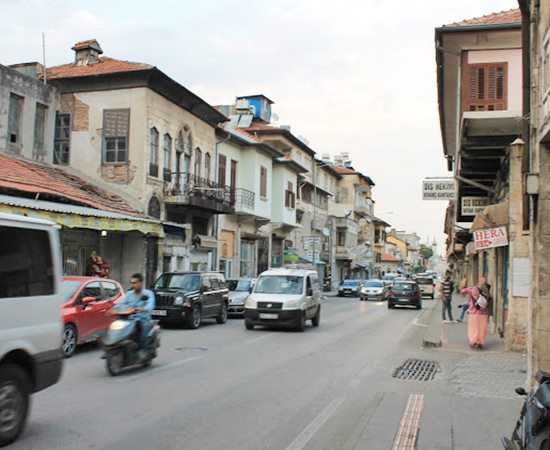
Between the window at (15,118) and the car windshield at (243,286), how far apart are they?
1068 centimetres

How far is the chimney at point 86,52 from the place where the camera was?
100 feet

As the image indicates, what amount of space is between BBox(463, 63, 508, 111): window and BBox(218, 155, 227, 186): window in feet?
64.5

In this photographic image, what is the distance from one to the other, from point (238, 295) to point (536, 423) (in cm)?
2201

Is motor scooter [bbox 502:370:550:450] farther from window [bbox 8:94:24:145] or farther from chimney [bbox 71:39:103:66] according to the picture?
chimney [bbox 71:39:103:66]

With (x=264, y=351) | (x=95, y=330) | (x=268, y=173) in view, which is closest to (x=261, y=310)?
(x=264, y=351)

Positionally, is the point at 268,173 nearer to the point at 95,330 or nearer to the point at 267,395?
the point at 95,330

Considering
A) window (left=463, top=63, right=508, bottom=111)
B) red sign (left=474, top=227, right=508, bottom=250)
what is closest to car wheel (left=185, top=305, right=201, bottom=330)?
red sign (left=474, top=227, right=508, bottom=250)

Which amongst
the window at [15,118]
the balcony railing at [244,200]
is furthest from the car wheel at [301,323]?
the balcony railing at [244,200]

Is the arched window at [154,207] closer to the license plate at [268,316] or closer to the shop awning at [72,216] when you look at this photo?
the shop awning at [72,216]

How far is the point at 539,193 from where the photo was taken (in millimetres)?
9570

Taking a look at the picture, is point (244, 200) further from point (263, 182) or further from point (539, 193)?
point (539, 193)

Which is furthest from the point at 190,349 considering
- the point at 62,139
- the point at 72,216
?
the point at 62,139

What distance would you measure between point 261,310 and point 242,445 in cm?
1294

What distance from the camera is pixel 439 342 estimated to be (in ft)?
54.5
